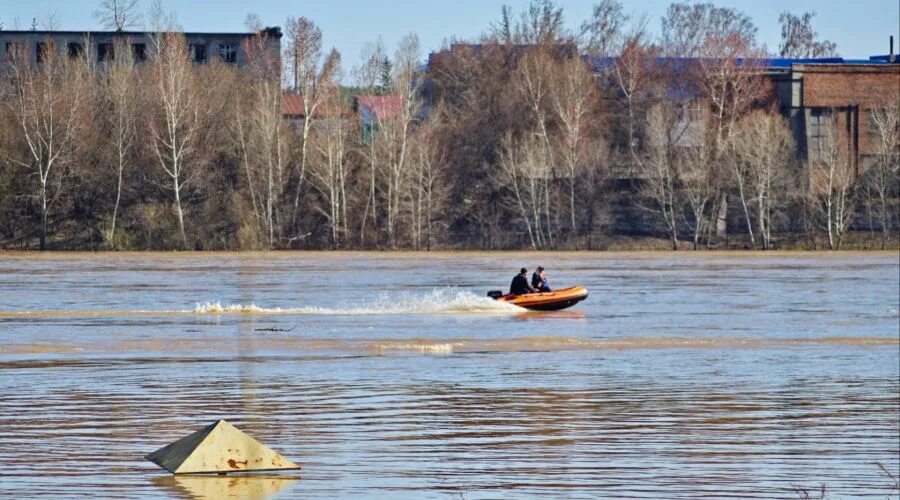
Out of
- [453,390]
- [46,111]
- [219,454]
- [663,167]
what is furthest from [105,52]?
[219,454]

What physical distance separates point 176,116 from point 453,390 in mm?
51834

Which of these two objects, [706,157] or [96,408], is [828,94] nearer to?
[706,157]

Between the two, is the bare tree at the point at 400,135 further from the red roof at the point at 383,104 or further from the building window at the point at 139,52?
the building window at the point at 139,52

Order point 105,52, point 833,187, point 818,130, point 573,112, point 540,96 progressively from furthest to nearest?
point 818,130 < point 540,96 < point 573,112 < point 833,187 < point 105,52

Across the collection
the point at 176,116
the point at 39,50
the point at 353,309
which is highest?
the point at 39,50

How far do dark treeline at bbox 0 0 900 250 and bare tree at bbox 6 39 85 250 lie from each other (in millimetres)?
1138

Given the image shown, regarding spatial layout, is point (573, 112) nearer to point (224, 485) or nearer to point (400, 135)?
point (400, 135)

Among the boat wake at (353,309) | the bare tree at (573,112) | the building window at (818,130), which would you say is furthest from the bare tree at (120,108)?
the building window at (818,130)

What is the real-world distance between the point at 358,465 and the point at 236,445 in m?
1.38

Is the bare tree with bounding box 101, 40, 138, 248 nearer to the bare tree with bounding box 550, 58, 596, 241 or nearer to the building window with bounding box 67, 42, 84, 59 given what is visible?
the building window with bounding box 67, 42, 84, 59

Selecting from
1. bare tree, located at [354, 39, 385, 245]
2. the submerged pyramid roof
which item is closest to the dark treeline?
bare tree, located at [354, 39, 385, 245]

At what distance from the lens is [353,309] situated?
136 feet

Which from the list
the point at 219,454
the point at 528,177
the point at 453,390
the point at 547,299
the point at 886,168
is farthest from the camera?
the point at 886,168

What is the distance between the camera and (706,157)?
79.6m
